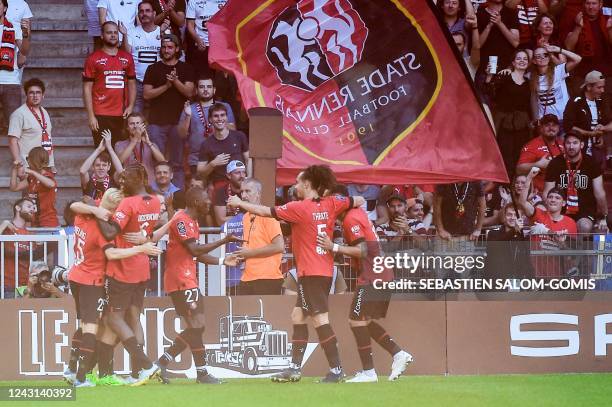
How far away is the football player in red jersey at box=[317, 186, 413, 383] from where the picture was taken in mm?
13695

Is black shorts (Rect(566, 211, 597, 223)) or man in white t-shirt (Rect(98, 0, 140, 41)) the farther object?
man in white t-shirt (Rect(98, 0, 140, 41))

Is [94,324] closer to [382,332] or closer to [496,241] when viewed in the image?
[382,332]

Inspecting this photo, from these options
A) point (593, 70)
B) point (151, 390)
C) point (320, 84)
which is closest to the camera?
point (151, 390)

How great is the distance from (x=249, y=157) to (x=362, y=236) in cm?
155

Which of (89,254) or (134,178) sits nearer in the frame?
(89,254)

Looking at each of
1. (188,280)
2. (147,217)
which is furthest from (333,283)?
(147,217)

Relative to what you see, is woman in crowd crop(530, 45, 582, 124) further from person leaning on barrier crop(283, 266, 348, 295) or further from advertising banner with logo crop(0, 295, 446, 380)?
person leaning on barrier crop(283, 266, 348, 295)

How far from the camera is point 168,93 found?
17469 mm

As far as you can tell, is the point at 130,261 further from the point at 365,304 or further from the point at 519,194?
the point at 519,194

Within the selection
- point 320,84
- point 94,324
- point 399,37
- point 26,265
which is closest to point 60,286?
point 26,265

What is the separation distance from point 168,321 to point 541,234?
4.07m

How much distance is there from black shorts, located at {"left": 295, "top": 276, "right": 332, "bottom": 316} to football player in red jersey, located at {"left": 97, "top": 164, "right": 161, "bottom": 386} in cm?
158

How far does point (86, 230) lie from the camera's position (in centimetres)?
1341

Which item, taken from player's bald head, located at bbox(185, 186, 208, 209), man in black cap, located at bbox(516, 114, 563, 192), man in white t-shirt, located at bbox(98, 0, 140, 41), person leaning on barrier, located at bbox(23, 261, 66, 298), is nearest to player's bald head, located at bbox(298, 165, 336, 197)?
player's bald head, located at bbox(185, 186, 208, 209)
